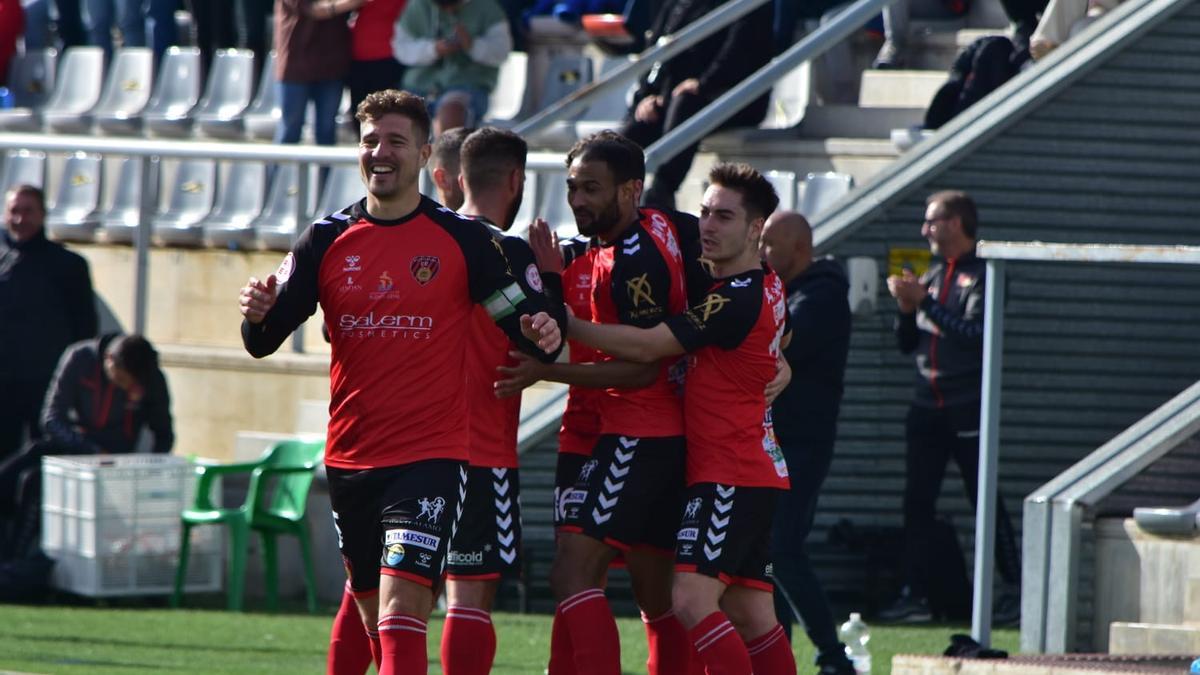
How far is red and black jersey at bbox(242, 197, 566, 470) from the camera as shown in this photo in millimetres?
6871

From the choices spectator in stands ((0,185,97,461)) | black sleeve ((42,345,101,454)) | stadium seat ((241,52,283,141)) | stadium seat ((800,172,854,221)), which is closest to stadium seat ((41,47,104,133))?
stadium seat ((241,52,283,141))

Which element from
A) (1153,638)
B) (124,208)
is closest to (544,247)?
(1153,638)

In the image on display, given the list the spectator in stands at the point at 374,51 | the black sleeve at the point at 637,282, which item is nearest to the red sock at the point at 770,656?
the black sleeve at the point at 637,282

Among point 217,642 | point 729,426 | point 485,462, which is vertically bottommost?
point 217,642

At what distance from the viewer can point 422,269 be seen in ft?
22.5

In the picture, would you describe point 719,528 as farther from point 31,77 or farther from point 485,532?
point 31,77

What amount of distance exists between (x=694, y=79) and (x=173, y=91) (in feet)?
21.1

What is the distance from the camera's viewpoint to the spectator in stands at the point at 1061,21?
12.4m

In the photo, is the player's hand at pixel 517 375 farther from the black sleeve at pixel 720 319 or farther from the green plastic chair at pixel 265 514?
the green plastic chair at pixel 265 514

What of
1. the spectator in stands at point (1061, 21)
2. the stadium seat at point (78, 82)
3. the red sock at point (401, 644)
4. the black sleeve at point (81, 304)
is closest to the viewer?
the red sock at point (401, 644)

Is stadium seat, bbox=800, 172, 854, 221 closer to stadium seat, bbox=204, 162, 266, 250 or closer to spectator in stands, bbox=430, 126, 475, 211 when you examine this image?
stadium seat, bbox=204, 162, 266, 250

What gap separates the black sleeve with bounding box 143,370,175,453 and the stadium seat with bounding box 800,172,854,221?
11.9 ft

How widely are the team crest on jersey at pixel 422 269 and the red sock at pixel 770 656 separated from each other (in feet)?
5.74

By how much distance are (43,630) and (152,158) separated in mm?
3551
